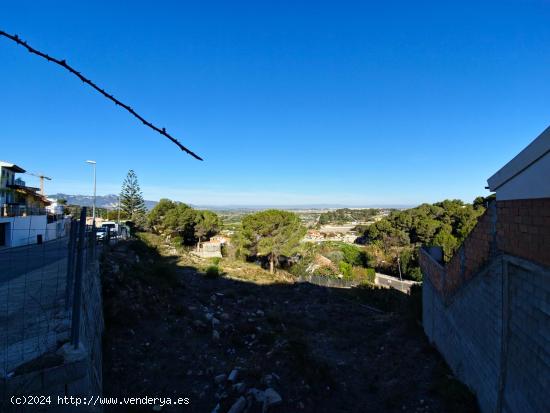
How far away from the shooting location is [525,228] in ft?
10.9

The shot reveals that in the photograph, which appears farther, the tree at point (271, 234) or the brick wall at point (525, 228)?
the tree at point (271, 234)

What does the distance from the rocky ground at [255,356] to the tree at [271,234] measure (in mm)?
12843

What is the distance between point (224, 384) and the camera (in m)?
5.61

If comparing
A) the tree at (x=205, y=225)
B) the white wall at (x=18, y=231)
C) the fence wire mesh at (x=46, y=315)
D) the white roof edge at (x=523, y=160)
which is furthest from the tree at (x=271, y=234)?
the white roof edge at (x=523, y=160)

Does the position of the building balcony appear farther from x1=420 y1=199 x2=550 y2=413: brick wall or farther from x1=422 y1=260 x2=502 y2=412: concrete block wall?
x1=420 y1=199 x2=550 y2=413: brick wall

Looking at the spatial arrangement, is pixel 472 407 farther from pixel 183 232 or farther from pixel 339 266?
pixel 183 232

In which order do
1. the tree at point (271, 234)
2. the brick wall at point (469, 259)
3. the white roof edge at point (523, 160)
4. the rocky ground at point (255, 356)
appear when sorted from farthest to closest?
the tree at point (271, 234)
the rocky ground at point (255, 356)
the brick wall at point (469, 259)
the white roof edge at point (523, 160)

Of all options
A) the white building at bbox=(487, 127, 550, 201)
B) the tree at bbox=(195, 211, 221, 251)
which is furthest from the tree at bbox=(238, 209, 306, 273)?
the white building at bbox=(487, 127, 550, 201)

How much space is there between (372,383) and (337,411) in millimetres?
1277

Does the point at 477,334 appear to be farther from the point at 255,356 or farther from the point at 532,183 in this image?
the point at 255,356

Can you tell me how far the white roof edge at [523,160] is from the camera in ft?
9.05

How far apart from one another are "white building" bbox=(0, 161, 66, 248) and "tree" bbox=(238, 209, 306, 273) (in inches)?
506

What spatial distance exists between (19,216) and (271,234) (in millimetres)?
16558

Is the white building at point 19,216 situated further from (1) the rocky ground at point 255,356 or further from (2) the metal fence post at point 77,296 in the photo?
(2) the metal fence post at point 77,296
